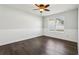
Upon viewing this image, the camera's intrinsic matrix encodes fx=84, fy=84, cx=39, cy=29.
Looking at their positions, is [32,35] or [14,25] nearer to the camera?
[32,35]

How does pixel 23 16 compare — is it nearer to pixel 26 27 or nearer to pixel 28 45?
pixel 26 27

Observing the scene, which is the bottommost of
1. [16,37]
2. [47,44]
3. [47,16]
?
[47,44]

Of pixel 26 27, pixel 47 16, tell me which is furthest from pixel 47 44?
pixel 47 16

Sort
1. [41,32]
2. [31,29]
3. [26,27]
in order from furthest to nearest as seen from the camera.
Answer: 1. [26,27]
2. [31,29]
3. [41,32]

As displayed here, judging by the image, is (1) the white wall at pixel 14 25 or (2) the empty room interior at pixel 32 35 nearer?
(2) the empty room interior at pixel 32 35

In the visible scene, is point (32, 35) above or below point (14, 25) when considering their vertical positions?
below

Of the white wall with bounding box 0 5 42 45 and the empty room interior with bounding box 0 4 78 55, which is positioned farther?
the white wall with bounding box 0 5 42 45
